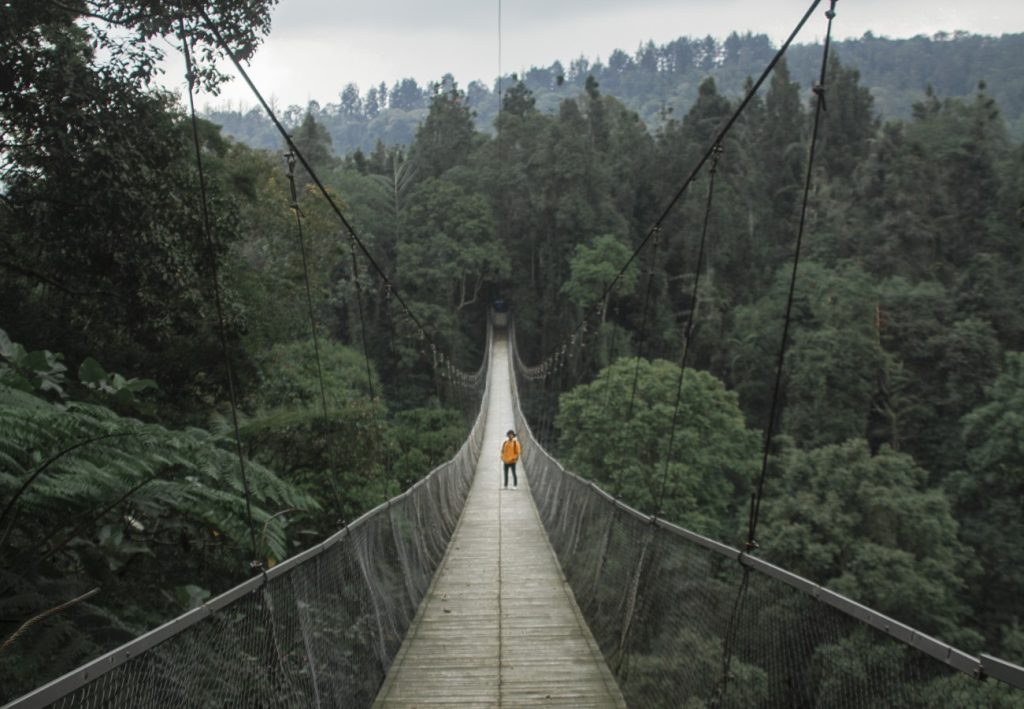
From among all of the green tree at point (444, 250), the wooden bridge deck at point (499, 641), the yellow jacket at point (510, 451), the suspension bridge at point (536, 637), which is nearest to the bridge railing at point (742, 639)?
the suspension bridge at point (536, 637)

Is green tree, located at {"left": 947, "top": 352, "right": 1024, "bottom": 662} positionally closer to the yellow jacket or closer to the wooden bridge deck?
the yellow jacket

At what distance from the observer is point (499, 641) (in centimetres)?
474

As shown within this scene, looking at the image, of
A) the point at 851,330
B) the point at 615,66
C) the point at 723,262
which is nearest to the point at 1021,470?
the point at 851,330

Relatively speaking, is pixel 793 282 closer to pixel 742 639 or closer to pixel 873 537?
pixel 742 639

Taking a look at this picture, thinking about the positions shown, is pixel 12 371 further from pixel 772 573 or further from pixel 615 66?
pixel 615 66

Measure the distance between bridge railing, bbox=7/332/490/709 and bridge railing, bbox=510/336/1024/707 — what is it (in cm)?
100

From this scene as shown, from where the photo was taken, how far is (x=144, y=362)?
8.57 m

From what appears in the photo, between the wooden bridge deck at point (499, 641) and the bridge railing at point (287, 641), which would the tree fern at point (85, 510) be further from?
the wooden bridge deck at point (499, 641)

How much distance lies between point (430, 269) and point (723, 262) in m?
12.2

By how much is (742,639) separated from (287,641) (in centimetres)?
128

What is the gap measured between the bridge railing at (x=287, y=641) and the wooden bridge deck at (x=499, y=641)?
16 centimetres

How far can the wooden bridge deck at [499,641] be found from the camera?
385 cm

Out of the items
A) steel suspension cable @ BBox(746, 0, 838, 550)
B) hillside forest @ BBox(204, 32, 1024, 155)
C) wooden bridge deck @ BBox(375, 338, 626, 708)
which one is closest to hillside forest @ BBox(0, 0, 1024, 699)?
wooden bridge deck @ BBox(375, 338, 626, 708)

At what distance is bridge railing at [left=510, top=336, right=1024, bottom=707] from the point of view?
1.78 metres
